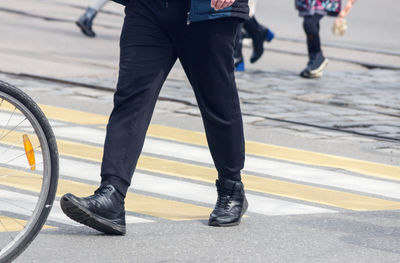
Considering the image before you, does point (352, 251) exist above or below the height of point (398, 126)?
above

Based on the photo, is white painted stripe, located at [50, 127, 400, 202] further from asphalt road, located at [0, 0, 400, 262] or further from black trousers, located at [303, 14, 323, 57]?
black trousers, located at [303, 14, 323, 57]

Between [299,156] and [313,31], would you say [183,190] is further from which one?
[313,31]

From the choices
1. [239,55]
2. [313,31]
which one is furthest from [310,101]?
[239,55]

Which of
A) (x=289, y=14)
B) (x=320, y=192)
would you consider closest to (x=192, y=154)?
(x=320, y=192)

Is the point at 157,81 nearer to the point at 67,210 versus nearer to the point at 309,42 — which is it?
the point at 67,210

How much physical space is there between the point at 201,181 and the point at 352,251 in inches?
64.3

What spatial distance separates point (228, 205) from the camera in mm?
5496

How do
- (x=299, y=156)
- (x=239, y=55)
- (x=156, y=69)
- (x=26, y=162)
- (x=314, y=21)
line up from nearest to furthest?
(x=26, y=162)
(x=156, y=69)
(x=299, y=156)
(x=314, y=21)
(x=239, y=55)

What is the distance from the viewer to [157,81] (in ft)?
17.5

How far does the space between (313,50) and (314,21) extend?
0.98 feet

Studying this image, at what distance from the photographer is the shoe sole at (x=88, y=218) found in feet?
16.4

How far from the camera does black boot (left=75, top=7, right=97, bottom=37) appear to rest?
14141mm

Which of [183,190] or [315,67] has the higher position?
[183,190]

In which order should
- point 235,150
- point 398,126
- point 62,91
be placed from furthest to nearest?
point 62,91
point 398,126
point 235,150
